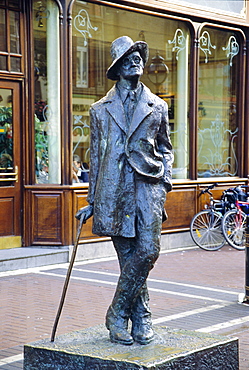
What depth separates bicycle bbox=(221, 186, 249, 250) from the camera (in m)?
12.9

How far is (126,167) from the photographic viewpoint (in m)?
5.26

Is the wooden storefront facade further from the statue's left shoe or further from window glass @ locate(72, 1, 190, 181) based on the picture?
the statue's left shoe

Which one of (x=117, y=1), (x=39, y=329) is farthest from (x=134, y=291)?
(x=117, y=1)

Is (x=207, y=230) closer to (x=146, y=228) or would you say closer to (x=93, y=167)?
(x=93, y=167)

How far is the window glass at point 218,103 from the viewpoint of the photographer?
14055 millimetres

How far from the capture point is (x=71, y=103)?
449 inches

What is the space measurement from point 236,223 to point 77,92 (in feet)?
12.5

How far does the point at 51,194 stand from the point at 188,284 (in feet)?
9.52

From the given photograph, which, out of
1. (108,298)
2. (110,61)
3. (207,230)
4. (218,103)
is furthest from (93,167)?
(218,103)

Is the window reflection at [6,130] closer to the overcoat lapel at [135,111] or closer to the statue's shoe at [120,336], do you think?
the overcoat lapel at [135,111]

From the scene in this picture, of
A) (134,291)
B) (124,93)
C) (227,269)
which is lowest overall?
(227,269)

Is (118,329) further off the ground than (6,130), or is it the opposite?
(6,130)

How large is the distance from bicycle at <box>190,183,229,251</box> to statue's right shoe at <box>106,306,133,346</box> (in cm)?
774

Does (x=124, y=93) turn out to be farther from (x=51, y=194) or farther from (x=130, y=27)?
(x=130, y=27)
